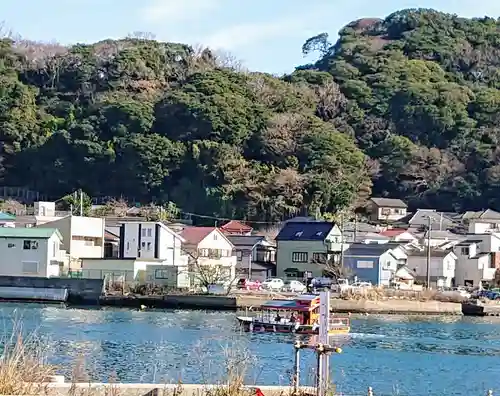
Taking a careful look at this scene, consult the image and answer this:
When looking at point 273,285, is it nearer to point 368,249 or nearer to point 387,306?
point 387,306

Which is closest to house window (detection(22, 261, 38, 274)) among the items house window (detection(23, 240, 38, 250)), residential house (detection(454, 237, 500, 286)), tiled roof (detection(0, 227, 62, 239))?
house window (detection(23, 240, 38, 250))

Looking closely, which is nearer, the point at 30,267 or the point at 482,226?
the point at 30,267

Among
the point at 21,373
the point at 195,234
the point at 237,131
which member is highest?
the point at 237,131

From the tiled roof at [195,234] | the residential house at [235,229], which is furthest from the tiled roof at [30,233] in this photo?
the residential house at [235,229]

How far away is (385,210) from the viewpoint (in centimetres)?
6356

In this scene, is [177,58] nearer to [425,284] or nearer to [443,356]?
[425,284]

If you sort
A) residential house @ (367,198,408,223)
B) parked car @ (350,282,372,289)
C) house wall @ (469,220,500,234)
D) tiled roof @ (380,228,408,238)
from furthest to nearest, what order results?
1. residential house @ (367,198,408,223)
2. house wall @ (469,220,500,234)
3. tiled roof @ (380,228,408,238)
4. parked car @ (350,282,372,289)

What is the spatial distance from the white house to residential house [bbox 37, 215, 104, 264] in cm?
1882

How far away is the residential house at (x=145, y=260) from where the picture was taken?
4109cm

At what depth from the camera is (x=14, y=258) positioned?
136 feet

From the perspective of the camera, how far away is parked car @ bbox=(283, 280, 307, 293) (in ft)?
135

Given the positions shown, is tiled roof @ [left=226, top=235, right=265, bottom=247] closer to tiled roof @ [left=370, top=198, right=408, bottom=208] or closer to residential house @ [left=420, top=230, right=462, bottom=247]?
residential house @ [left=420, top=230, right=462, bottom=247]

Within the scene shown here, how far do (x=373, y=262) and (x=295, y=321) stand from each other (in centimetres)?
1711

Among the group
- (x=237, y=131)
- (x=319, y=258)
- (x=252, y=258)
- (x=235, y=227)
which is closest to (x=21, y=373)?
(x=319, y=258)
